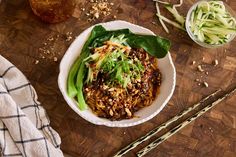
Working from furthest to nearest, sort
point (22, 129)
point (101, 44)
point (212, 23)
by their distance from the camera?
1. point (212, 23)
2. point (101, 44)
3. point (22, 129)

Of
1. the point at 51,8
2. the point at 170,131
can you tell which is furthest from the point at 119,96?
the point at 51,8

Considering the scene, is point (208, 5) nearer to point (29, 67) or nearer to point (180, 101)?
point (180, 101)

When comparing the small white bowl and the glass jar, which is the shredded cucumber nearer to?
the small white bowl

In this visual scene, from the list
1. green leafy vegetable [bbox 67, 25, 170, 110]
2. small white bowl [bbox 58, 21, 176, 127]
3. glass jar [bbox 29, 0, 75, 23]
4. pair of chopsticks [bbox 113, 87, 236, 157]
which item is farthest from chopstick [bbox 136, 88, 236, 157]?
glass jar [bbox 29, 0, 75, 23]

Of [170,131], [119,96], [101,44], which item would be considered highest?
[101,44]

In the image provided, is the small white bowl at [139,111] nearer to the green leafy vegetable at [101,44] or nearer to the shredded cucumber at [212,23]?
the green leafy vegetable at [101,44]

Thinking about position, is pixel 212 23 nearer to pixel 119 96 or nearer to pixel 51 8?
pixel 119 96
